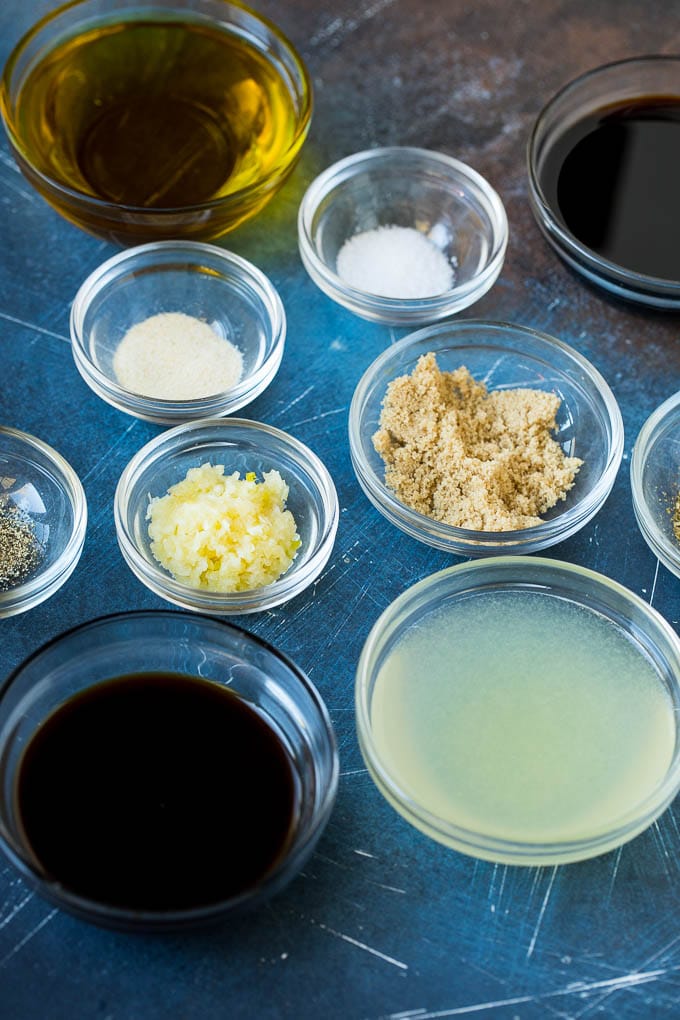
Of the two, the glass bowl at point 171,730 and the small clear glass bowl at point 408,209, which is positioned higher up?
the small clear glass bowl at point 408,209

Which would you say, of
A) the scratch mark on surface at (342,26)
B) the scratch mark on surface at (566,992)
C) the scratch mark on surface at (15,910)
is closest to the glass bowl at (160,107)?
the scratch mark on surface at (342,26)

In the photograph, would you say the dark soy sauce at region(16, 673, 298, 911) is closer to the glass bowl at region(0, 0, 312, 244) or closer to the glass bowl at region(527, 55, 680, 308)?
the glass bowl at region(0, 0, 312, 244)

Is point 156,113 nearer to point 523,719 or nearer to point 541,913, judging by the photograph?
point 523,719

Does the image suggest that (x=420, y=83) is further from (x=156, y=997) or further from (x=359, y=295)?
(x=156, y=997)

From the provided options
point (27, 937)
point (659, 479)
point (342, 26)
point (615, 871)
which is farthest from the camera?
point (342, 26)

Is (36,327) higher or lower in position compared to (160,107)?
lower

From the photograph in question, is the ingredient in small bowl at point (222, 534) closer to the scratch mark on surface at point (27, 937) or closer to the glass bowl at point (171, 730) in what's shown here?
the glass bowl at point (171, 730)

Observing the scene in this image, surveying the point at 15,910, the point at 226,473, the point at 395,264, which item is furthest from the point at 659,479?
the point at 15,910
